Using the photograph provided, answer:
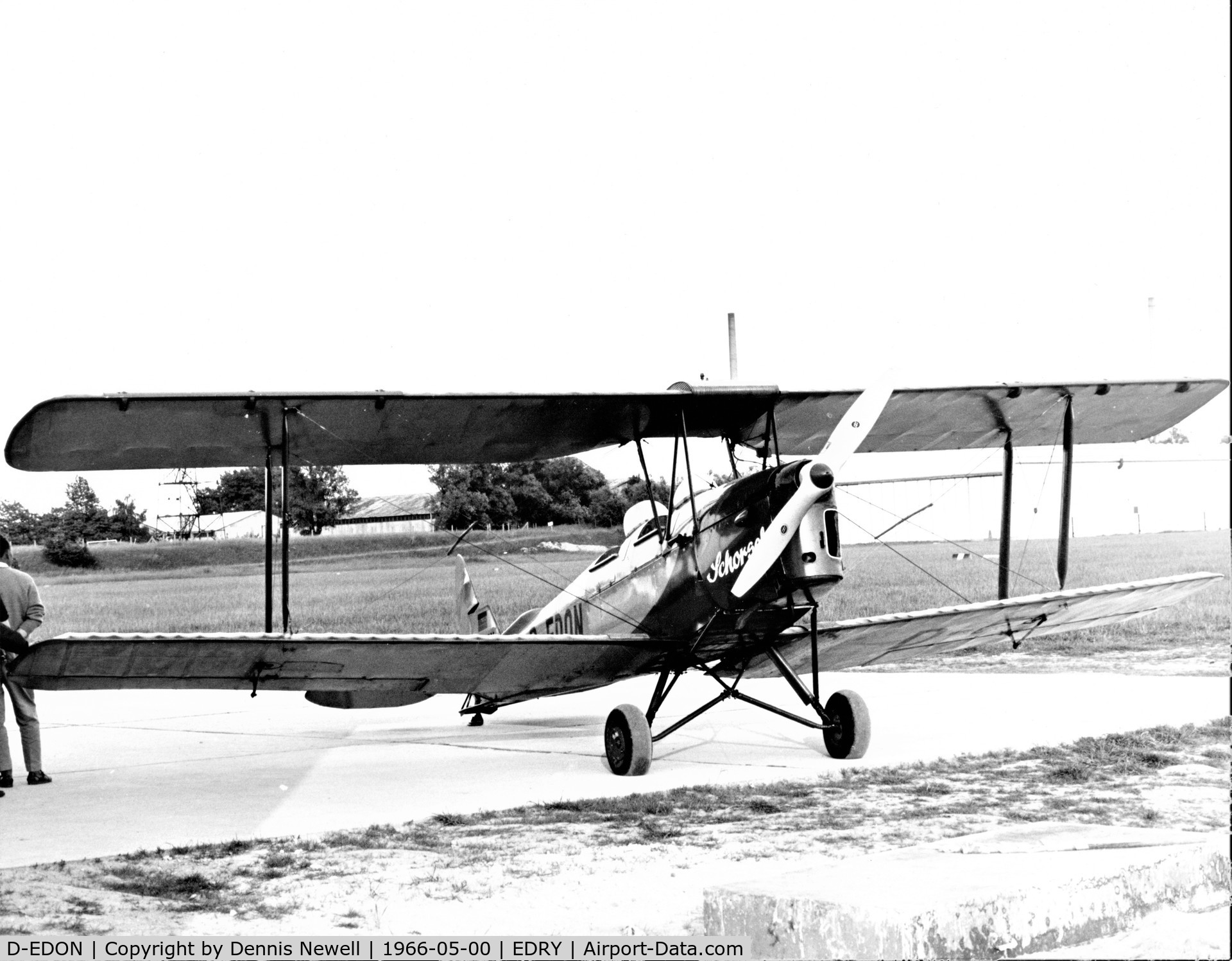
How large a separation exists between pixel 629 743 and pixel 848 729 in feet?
5.28

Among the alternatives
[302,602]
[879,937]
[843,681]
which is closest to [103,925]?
[879,937]

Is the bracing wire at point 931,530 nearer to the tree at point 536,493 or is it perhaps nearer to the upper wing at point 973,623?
the upper wing at point 973,623

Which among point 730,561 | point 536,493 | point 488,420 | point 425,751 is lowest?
point 425,751

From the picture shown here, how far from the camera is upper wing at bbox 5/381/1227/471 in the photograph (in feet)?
28.6

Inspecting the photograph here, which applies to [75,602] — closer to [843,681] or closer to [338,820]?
[843,681]

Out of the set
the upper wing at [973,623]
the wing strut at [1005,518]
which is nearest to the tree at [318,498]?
the upper wing at [973,623]

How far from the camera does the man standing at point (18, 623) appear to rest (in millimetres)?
8578

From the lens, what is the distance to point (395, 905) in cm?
493

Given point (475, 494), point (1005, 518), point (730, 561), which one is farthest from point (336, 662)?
point (475, 494)

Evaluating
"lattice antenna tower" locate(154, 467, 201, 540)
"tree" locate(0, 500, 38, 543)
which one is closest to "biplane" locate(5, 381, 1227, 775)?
"lattice antenna tower" locate(154, 467, 201, 540)

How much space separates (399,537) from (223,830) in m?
16.7

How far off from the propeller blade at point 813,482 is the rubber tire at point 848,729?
132 centimetres

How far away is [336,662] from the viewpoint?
8594mm
